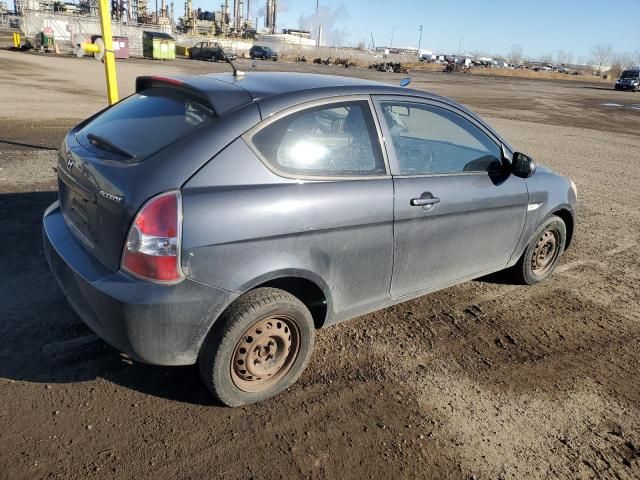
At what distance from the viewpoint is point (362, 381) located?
3088 millimetres

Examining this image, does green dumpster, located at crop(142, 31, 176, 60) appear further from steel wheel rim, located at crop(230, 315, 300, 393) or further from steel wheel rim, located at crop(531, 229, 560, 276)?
steel wheel rim, located at crop(230, 315, 300, 393)

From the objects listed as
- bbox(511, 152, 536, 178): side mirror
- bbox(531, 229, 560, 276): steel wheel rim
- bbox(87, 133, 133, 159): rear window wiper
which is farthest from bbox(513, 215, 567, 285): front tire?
bbox(87, 133, 133, 159): rear window wiper

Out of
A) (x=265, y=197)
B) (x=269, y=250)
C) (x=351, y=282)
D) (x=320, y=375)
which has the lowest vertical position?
(x=320, y=375)

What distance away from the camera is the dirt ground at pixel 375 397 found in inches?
96.4

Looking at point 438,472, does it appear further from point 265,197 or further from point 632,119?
point 632,119

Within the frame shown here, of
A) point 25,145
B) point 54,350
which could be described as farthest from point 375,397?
point 25,145

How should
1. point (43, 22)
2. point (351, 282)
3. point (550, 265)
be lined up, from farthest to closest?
point (43, 22)
point (550, 265)
point (351, 282)

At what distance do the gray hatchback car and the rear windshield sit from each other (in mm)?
11

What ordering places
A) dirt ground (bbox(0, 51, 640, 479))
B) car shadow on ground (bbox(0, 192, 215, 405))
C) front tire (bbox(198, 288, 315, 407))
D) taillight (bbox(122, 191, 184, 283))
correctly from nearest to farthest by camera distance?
1. taillight (bbox(122, 191, 184, 283))
2. dirt ground (bbox(0, 51, 640, 479))
3. front tire (bbox(198, 288, 315, 407))
4. car shadow on ground (bbox(0, 192, 215, 405))

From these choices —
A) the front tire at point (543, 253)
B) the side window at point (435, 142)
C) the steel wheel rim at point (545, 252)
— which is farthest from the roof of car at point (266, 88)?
the steel wheel rim at point (545, 252)

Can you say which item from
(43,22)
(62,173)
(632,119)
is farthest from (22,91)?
(43,22)

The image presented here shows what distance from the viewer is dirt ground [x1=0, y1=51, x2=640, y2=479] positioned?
8.04ft

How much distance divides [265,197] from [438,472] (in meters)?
1.59

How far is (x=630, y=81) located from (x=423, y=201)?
5287 cm
